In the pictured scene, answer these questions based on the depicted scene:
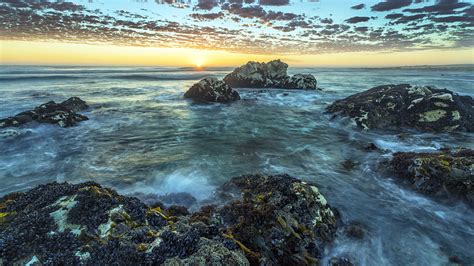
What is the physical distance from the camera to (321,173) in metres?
13.2

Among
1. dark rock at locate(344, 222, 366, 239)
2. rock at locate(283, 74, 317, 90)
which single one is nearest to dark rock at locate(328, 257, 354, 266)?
dark rock at locate(344, 222, 366, 239)

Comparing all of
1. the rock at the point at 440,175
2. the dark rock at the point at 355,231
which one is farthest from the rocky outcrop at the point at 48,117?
the rock at the point at 440,175

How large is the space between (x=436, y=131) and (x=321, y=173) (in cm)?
1294

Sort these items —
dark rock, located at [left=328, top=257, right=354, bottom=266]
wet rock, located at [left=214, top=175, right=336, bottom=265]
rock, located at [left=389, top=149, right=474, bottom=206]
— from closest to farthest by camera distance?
wet rock, located at [left=214, top=175, right=336, bottom=265]
dark rock, located at [left=328, top=257, right=354, bottom=266]
rock, located at [left=389, top=149, right=474, bottom=206]

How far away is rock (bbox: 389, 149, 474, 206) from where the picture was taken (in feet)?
34.0

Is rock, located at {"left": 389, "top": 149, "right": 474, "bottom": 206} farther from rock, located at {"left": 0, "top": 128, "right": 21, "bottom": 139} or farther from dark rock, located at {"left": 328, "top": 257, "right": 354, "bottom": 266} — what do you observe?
rock, located at {"left": 0, "top": 128, "right": 21, "bottom": 139}

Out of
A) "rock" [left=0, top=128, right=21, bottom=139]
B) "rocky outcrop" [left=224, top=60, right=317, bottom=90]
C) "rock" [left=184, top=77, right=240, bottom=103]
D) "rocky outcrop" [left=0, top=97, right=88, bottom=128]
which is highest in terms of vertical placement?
"rocky outcrop" [left=224, top=60, right=317, bottom=90]

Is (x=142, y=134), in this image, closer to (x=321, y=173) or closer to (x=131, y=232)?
(x=321, y=173)

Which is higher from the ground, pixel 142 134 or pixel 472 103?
pixel 472 103

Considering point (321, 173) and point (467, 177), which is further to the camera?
point (321, 173)

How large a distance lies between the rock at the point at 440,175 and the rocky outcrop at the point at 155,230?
5207 mm

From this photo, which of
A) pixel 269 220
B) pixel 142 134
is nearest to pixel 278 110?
pixel 142 134

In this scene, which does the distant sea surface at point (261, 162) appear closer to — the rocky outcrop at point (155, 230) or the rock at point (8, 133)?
the rock at point (8, 133)

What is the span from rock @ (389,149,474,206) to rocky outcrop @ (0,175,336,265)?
5.21 meters
